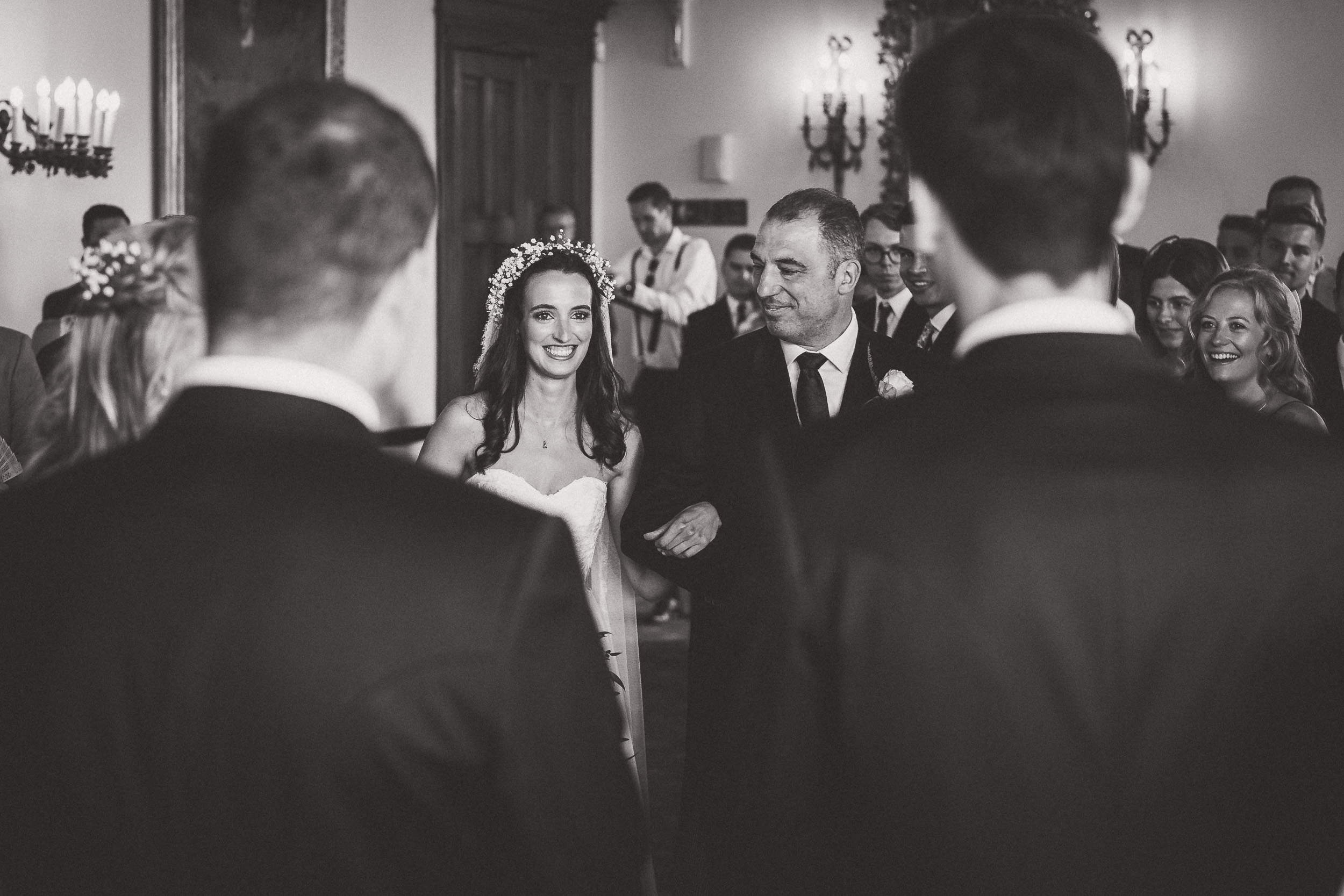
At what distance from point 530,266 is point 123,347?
1.96 meters

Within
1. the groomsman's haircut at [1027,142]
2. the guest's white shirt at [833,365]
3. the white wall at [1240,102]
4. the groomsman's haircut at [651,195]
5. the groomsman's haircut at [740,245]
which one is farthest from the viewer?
the groomsman's haircut at [651,195]

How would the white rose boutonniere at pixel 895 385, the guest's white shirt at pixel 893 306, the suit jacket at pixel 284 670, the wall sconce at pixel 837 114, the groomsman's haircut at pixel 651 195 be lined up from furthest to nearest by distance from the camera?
the wall sconce at pixel 837 114, the groomsman's haircut at pixel 651 195, the guest's white shirt at pixel 893 306, the white rose boutonniere at pixel 895 385, the suit jacket at pixel 284 670

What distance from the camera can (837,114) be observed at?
922cm

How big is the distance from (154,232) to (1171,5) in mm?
7895

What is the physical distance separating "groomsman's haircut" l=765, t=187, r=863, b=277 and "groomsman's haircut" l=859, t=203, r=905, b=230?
2193 millimetres

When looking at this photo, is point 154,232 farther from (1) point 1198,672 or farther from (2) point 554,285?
(2) point 554,285

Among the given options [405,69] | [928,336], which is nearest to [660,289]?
[405,69]

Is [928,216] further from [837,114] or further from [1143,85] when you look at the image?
[837,114]

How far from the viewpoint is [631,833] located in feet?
4.42

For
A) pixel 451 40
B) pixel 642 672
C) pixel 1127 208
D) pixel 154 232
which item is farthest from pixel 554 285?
pixel 451 40

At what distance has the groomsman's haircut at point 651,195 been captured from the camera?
27.1 ft

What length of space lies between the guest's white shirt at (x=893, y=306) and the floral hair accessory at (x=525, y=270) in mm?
2150

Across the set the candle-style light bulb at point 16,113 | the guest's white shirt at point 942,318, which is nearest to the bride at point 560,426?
the guest's white shirt at point 942,318

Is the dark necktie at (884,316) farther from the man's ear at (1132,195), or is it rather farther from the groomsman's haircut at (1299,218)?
the man's ear at (1132,195)
